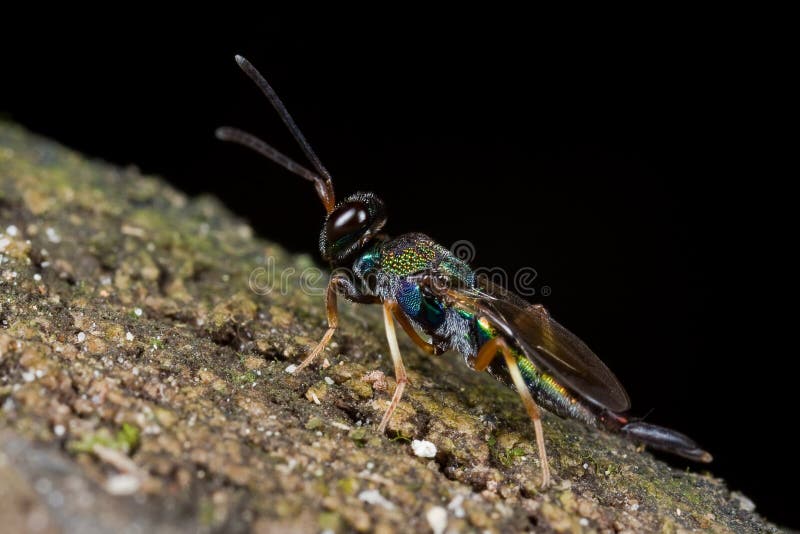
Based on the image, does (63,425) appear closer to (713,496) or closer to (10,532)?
(10,532)

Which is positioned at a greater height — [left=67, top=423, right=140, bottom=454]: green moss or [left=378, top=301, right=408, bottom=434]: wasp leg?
[left=378, top=301, right=408, bottom=434]: wasp leg

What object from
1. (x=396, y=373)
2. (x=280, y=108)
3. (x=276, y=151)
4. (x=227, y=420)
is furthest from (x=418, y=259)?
(x=227, y=420)

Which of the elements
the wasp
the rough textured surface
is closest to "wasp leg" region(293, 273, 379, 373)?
the wasp

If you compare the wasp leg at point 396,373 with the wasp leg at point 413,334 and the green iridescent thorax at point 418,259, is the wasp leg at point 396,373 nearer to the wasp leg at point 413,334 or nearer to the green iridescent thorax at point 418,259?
the wasp leg at point 413,334

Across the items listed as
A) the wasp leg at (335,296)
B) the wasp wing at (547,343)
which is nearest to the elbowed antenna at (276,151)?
the wasp leg at (335,296)

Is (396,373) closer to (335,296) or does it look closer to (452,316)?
(452,316)

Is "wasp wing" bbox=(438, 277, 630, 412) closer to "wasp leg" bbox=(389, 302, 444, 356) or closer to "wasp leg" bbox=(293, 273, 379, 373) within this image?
"wasp leg" bbox=(389, 302, 444, 356)

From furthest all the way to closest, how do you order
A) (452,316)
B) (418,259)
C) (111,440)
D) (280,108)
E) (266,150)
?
(418,259), (452,316), (280,108), (266,150), (111,440)

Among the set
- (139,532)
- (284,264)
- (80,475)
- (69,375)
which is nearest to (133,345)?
(69,375)
